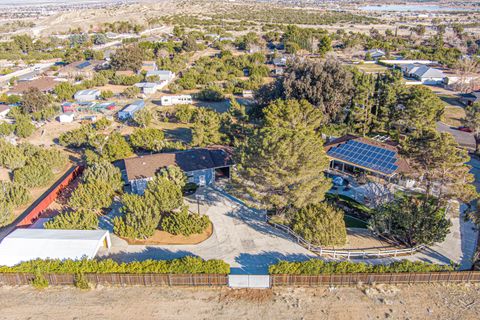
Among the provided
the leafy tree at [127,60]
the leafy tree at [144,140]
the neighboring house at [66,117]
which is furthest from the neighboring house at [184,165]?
the leafy tree at [127,60]

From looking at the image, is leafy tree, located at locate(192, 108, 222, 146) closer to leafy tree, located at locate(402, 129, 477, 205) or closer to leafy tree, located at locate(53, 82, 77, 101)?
leafy tree, located at locate(402, 129, 477, 205)

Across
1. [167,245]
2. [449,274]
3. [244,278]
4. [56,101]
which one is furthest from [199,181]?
[56,101]

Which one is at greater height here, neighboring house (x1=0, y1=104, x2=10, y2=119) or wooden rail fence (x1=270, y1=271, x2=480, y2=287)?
neighboring house (x1=0, y1=104, x2=10, y2=119)

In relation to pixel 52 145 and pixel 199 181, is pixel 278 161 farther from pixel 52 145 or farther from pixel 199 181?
pixel 52 145

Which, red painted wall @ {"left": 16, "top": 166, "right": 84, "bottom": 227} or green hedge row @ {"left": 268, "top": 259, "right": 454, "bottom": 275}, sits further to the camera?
red painted wall @ {"left": 16, "top": 166, "right": 84, "bottom": 227}

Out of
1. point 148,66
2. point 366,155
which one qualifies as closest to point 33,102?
point 148,66

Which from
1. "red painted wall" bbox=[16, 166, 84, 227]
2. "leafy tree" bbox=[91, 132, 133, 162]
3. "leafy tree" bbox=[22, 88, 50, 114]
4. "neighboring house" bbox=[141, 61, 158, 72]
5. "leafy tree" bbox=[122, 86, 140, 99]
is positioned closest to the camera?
"red painted wall" bbox=[16, 166, 84, 227]

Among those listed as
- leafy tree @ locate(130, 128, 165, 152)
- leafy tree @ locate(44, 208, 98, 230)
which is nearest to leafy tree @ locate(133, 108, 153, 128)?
leafy tree @ locate(130, 128, 165, 152)
